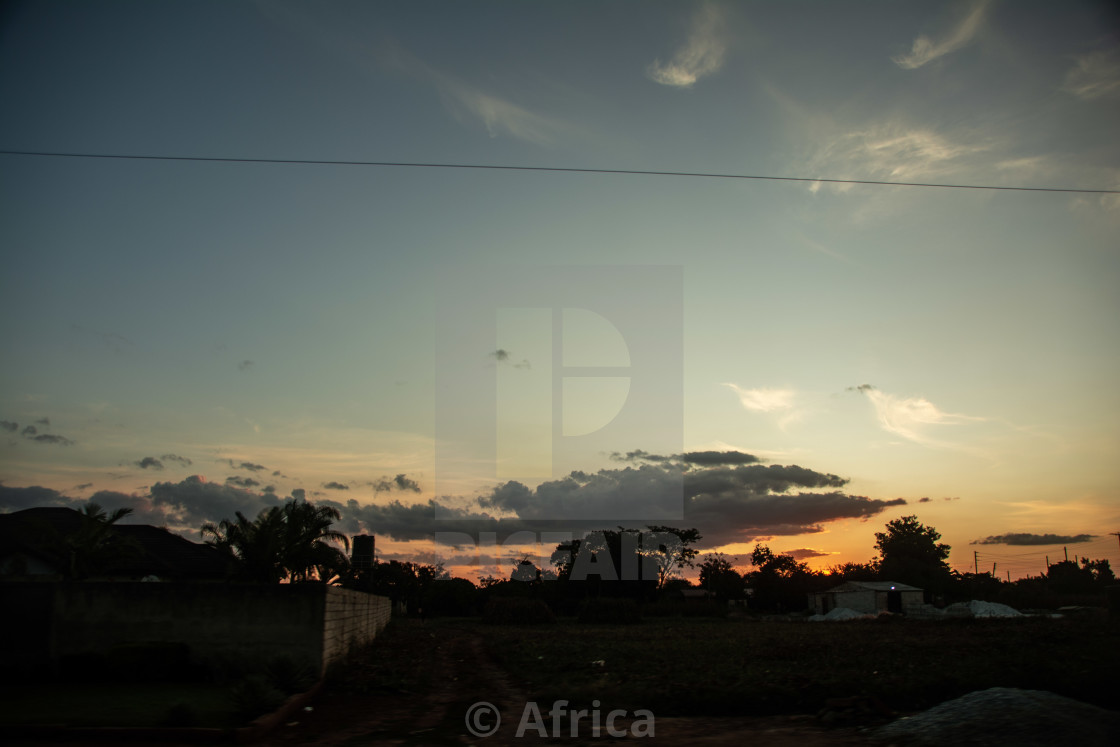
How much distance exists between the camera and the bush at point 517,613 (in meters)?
42.2

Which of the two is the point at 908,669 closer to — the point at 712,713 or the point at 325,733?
the point at 712,713

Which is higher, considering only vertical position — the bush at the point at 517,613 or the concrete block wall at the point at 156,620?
the concrete block wall at the point at 156,620

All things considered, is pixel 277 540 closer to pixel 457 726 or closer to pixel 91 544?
pixel 91 544

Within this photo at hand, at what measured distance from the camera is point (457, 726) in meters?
8.71

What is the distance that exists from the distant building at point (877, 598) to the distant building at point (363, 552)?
33.6 meters

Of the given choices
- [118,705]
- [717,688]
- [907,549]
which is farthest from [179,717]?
[907,549]

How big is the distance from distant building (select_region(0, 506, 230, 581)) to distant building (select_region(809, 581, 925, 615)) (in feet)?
138

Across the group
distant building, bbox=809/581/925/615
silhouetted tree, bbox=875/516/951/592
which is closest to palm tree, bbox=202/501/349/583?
distant building, bbox=809/581/925/615

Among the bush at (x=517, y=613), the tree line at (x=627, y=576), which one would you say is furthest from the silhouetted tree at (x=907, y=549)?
the bush at (x=517, y=613)

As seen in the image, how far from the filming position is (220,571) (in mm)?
29953

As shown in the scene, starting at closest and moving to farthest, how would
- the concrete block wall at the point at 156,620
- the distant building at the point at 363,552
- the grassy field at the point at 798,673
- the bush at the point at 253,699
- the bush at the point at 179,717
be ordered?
the bush at the point at 179,717, the bush at the point at 253,699, the grassy field at the point at 798,673, the concrete block wall at the point at 156,620, the distant building at the point at 363,552

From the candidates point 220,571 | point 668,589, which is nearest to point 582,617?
point 220,571

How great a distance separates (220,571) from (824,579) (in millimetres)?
56944

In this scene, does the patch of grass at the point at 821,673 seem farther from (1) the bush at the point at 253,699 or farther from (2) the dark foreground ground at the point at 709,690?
(1) the bush at the point at 253,699
